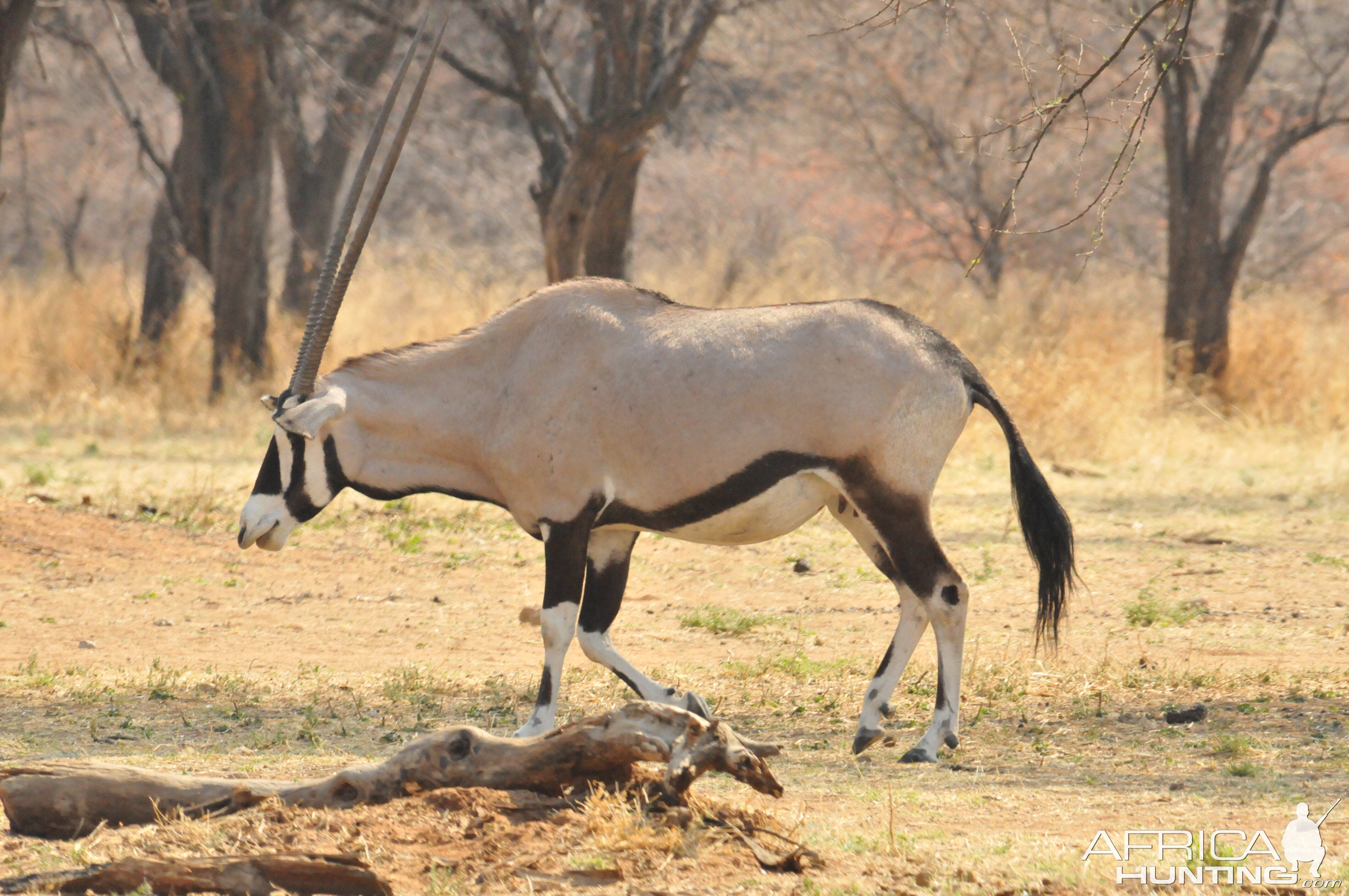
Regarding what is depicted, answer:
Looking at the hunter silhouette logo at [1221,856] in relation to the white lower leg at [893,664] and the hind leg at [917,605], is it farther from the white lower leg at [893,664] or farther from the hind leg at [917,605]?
the white lower leg at [893,664]

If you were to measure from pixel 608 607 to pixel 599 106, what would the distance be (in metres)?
8.17

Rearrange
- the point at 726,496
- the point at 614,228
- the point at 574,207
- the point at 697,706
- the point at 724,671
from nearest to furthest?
the point at 697,706
the point at 726,496
the point at 724,671
the point at 574,207
the point at 614,228

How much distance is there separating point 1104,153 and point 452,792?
72.6 feet

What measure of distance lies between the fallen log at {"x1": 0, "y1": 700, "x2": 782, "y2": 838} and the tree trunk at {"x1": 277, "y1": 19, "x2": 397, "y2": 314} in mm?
12054

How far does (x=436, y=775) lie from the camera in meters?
3.79

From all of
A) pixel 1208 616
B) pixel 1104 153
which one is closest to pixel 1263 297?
pixel 1104 153

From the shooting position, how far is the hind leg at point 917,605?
16.3 ft

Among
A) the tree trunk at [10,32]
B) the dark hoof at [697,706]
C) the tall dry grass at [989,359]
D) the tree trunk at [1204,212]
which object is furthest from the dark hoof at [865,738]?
the tree trunk at [1204,212]

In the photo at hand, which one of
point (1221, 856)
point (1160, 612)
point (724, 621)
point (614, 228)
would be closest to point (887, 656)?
point (1221, 856)

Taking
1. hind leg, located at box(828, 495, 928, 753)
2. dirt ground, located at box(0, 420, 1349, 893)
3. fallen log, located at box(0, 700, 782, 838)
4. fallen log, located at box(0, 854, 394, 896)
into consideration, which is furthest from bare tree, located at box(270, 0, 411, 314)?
fallen log, located at box(0, 854, 394, 896)

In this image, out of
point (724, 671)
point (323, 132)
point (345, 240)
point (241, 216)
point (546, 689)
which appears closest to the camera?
point (546, 689)

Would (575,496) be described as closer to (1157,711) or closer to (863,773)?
(863,773)

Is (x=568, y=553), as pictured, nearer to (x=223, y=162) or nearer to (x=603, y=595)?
(x=603, y=595)

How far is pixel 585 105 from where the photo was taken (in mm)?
20297
